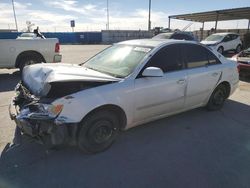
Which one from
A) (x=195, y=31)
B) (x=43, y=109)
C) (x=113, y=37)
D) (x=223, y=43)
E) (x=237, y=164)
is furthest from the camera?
(x=113, y=37)

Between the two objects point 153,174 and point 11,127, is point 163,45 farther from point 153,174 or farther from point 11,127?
point 11,127

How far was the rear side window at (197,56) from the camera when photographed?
14.8 ft

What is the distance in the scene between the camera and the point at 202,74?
15.3 feet

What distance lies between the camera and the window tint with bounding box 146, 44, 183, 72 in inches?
157

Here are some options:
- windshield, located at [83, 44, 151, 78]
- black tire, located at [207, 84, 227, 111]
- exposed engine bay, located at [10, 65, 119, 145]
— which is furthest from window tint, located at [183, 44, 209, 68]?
exposed engine bay, located at [10, 65, 119, 145]

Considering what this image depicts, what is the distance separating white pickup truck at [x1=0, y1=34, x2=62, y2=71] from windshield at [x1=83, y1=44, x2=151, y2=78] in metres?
5.02

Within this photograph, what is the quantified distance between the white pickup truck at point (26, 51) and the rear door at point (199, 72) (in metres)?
5.95

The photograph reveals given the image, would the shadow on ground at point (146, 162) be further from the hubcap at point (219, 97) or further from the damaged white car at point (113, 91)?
the hubcap at point (219, 97)

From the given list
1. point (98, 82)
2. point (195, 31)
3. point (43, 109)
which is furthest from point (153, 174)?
point (195, 31)

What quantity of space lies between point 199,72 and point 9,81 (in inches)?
259

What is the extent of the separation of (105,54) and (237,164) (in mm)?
2895

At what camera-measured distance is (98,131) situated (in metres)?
3.48

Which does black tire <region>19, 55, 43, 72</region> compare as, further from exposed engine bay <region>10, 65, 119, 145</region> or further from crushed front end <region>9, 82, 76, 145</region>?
crushed front end <region>9, 82, 76, 145</region>

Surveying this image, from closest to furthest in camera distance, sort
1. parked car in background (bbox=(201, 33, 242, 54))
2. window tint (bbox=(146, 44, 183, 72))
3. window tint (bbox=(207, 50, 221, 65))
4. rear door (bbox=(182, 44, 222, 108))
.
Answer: window tint (bbox=(146, 44, 183, 72)) < rear door (bbox=(182, 44, 222, 108)) < window tint (bbox=(207, 50, 221, 65)) < parked car in background (bbox=(201, 33, 242, 54))
